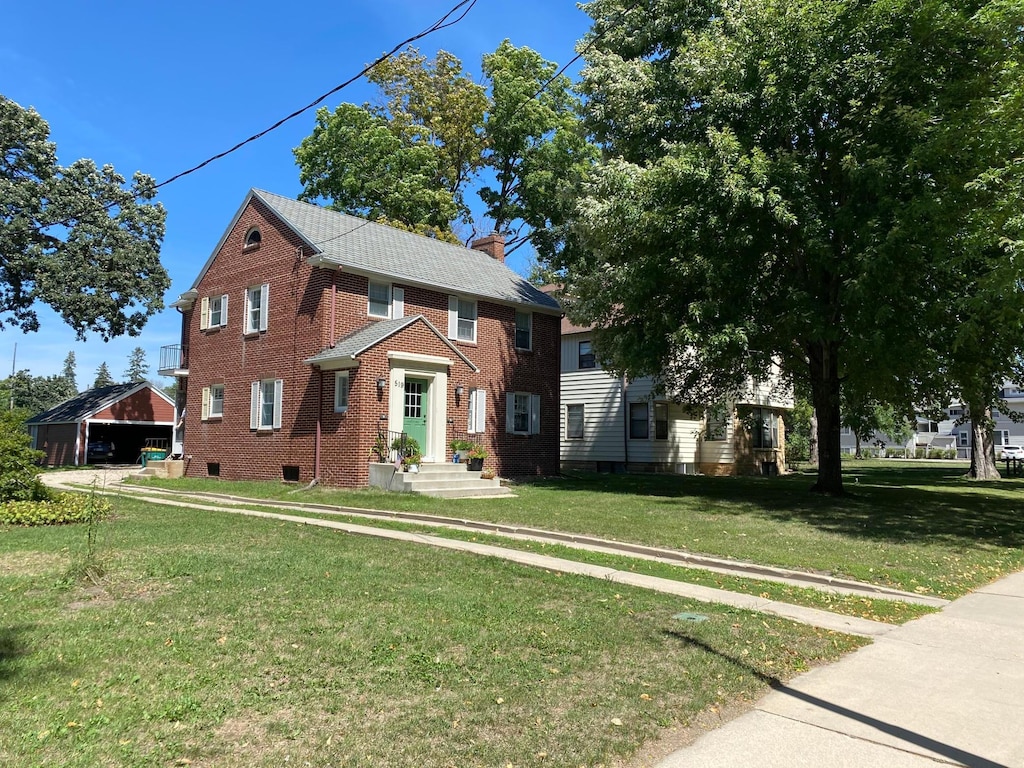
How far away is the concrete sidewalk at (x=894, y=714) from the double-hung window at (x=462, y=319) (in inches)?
670

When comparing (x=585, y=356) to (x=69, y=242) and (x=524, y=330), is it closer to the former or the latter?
(x=524, y=330)

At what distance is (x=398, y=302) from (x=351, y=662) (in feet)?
54.4

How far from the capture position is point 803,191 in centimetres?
1591

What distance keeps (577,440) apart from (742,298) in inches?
614

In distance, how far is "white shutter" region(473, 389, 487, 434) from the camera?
2202cm

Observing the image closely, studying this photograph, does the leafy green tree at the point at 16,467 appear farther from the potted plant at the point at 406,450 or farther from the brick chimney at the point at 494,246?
the brick chimney at the point at 494,246

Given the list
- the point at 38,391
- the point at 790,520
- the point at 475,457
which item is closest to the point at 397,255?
the point at 475,457

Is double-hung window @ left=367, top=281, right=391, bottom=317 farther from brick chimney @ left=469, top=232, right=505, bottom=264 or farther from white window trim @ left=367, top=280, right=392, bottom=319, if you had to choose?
brick chimney @ left=469, top=232, right=505, bottom=264

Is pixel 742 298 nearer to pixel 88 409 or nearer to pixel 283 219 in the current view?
pixel 283 219

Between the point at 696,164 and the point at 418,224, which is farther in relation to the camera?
the point at 418,224

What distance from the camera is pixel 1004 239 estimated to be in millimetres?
11008

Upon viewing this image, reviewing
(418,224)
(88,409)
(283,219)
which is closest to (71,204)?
(88,409)

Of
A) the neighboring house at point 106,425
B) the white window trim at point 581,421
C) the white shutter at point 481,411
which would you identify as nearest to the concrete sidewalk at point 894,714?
the white shutter at point 481,411

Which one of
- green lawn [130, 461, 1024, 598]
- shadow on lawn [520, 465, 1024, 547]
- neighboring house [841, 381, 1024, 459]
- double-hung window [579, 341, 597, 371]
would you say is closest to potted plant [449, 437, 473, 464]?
green lawn [130, 461, 1024, 598]
